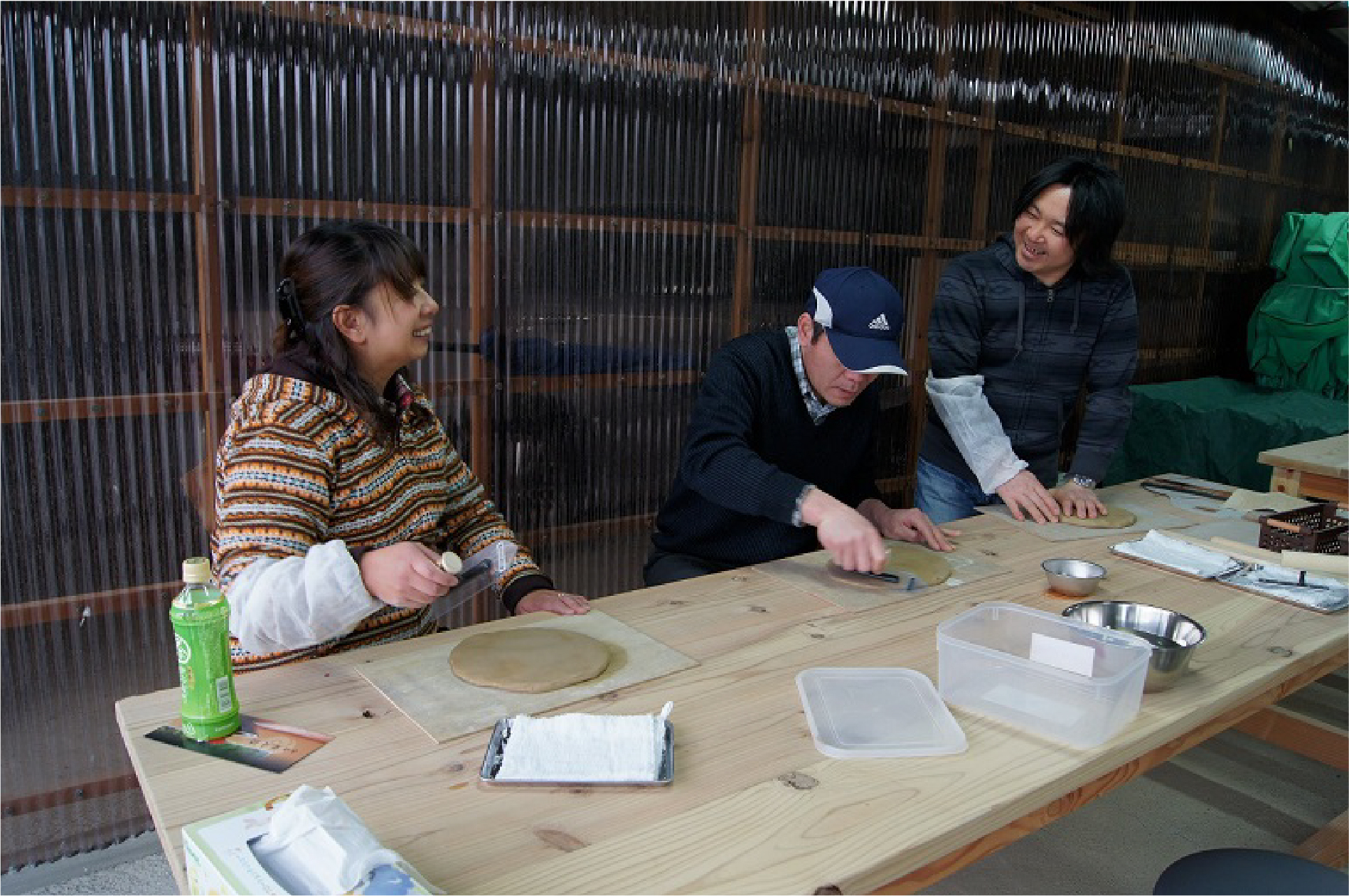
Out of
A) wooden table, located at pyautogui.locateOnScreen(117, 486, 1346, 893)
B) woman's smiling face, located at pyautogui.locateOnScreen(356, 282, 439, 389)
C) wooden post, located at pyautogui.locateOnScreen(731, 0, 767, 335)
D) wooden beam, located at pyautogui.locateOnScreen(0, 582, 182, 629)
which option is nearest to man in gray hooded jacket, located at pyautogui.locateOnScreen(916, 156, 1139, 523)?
wooden post, located at pyautogui.locateOnScreen(731, 0, 767, 335)

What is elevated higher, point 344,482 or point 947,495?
point 344,482

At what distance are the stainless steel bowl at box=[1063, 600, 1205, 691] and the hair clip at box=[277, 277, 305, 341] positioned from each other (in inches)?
51.7

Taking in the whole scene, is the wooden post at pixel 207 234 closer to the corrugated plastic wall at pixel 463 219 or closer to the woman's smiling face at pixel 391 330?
the corrugated plastic wall at pixel 463 219

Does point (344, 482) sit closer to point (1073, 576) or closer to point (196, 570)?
point (196, 570)

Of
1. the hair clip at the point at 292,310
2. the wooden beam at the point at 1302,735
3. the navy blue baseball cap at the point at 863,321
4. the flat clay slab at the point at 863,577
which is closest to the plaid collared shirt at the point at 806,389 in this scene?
the navy blue baseball cap at the point at 863,321

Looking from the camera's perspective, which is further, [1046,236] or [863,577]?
[1046,236]

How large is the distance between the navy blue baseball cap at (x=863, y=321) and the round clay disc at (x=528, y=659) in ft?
2.54

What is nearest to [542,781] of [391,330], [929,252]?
[391,330]

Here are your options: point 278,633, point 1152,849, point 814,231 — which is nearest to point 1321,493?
point 1152,849

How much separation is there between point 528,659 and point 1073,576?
1.01 m

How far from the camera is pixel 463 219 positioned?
8.12 ft

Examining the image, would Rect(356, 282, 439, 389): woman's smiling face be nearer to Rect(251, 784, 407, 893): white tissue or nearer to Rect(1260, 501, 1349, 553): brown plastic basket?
Rect(251, 784, 407, 893): white tissue

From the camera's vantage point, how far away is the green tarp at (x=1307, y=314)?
4.77 m

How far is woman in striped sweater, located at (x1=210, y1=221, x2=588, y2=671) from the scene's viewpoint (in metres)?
1.27
